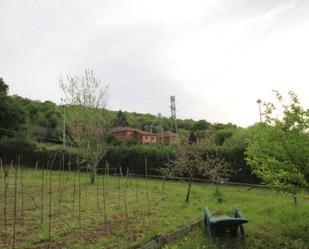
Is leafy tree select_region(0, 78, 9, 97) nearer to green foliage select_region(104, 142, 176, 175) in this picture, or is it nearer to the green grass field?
green foliage select_region(104, 142, 176, 175)

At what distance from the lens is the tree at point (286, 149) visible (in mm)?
5895

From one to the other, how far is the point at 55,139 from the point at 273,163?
35.6 metres

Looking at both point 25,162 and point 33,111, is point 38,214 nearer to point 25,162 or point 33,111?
point 25,162

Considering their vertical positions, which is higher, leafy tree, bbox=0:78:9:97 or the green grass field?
leafy tree, bbox=0:78:9:97

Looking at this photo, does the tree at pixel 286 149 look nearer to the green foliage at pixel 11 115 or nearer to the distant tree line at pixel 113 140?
the distant tree line at pixel 113 140

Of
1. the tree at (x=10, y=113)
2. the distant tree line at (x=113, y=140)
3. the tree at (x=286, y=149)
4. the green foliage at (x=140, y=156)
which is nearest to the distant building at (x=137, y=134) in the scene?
the distant tree line at (x=113, y=140)

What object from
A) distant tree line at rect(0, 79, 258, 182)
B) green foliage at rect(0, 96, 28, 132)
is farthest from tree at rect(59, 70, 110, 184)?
green foliage at rect(0, 96, 28, 132)

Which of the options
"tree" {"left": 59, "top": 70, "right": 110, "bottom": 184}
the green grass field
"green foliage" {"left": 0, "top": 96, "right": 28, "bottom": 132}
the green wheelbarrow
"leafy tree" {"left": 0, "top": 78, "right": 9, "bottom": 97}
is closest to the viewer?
the green wheelbarrow

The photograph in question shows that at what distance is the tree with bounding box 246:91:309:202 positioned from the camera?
5.89 m

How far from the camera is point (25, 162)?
24812 mm

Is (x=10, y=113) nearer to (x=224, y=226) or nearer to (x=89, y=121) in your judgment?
(x=89, y=121)

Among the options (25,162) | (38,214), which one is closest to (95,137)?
(38,214)

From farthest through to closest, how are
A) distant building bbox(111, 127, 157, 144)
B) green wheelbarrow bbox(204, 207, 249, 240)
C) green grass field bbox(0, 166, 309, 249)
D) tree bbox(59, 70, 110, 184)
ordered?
distant building bbox(111, 127, 157, 144)
tree bbox(59, 70, 110, 184)
green grass field bbox(0, 166, 309, 249)
green wheelbarrow bbox(204, 207, 249, 240)

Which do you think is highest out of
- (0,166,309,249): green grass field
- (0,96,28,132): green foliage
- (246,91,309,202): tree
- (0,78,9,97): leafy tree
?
(0,78,9,97): leafy tree
